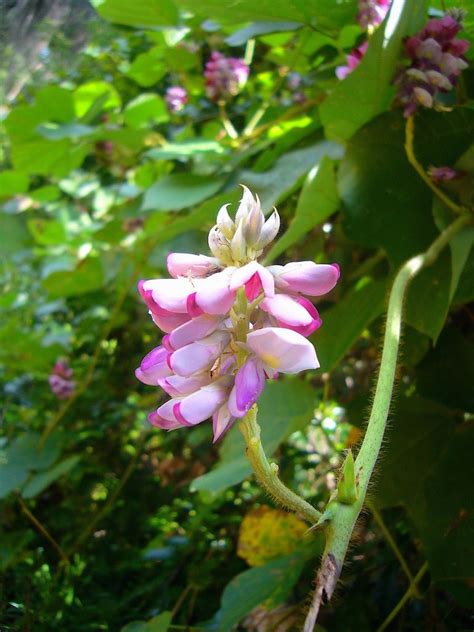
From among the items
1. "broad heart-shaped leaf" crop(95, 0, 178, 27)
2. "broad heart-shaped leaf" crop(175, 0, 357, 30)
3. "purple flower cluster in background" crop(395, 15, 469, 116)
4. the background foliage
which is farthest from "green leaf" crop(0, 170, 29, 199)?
"purple flower cluster in background" crop(395, 15, 469, 116)

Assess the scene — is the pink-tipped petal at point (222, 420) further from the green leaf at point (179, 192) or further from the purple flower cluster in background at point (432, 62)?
the green leaf at point (179, 192)

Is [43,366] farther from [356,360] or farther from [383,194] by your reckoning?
[383,194]

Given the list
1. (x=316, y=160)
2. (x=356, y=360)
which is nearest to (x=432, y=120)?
(x=316, y=160)

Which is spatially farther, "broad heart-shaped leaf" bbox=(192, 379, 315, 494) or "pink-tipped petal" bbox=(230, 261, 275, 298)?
"broad heart-shaped leaf" bbox=(192, 379, 315, 494)

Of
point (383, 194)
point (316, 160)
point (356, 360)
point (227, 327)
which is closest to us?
point (227, 327)

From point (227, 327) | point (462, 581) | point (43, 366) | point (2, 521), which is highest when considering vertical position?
point (227, 327)

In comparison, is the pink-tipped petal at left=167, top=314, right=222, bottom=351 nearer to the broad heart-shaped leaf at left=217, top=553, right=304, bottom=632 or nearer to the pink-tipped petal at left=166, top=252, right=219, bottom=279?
the pink-tipped petal at left=166, top=252, right=219, bottom=279

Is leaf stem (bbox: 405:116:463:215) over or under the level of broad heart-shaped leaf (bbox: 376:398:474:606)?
over
